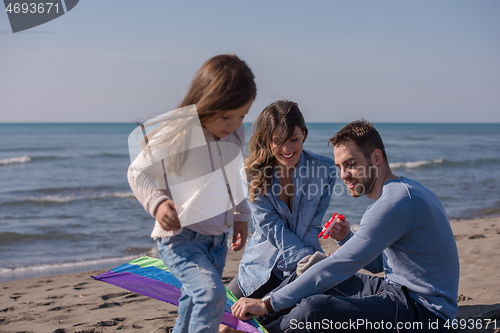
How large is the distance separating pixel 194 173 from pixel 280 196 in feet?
3.94

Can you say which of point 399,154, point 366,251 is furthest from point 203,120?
point 399,154

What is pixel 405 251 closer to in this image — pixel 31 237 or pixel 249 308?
pixel 249 308

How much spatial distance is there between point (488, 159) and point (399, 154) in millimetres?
5305

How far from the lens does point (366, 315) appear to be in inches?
96.6

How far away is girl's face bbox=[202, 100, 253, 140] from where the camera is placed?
2.14 meters

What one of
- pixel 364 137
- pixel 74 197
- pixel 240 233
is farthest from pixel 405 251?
pixel 74 197

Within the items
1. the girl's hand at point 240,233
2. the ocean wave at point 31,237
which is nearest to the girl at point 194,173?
the girl's hand at point 240,233

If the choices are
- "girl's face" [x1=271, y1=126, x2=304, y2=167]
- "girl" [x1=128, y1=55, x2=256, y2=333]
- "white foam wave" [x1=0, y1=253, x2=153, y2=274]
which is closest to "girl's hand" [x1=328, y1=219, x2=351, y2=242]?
"girl's face" [x1=271, y1=126, x2=304, y2=167]

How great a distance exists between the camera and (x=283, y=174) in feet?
10.9

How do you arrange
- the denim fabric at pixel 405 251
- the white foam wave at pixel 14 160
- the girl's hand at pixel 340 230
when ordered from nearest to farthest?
1. the denim fabric at pixel 405 251
2. the girl's hand at pixel 340 230
3. the white foam wave at pixel 14 160

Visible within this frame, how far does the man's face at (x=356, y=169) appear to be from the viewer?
101 inches

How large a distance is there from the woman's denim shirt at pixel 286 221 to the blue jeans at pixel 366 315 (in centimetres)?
60

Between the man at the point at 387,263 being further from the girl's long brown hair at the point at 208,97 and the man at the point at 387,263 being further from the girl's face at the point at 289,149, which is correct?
the girl's long brown hair at the point at 208,97

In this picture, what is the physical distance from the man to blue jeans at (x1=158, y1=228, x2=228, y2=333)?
469mm
